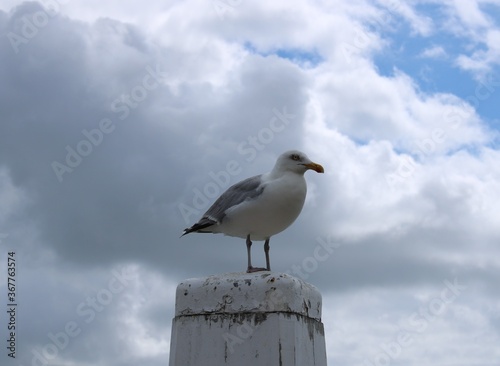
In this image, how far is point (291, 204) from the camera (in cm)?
802

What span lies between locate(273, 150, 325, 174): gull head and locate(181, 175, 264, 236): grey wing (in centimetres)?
40

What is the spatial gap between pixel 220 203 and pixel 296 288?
7.91ft

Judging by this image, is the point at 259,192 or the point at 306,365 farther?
the point at 259,192

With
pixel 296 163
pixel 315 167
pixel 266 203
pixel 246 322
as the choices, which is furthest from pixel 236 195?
pixel 246 322

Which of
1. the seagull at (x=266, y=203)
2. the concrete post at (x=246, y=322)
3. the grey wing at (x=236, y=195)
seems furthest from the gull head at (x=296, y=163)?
the concrete post at (x=246, y=322)

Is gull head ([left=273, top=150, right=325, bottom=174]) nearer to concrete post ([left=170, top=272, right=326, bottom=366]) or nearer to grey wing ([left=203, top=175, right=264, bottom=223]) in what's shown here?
grey wing ([left=203, top=175, right=264, bottom=223])

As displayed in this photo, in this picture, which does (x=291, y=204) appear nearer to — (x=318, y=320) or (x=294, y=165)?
(x=294, y=165)

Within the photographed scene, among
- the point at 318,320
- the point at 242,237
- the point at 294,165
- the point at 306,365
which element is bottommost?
the point at 306,365

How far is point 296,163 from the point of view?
827 centimetres

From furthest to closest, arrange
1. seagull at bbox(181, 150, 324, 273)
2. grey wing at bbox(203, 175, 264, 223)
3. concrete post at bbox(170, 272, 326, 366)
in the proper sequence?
grey wing at bbox(203, 175, 264, 223), seagull at bbox(181, 150, 324, 273), concrete post at bbox(170, 272, 326, 366)

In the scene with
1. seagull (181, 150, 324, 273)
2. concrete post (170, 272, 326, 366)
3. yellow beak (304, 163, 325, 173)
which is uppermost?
yellow beak (304, 163, 325, 173)

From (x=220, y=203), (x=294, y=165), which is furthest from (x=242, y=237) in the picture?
(x=294, y=165)

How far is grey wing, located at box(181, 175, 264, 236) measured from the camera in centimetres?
827

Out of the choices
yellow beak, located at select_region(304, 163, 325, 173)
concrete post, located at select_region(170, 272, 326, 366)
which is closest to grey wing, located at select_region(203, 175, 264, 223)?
yellow beak, located at select_region(304, 163, 325, 173)
